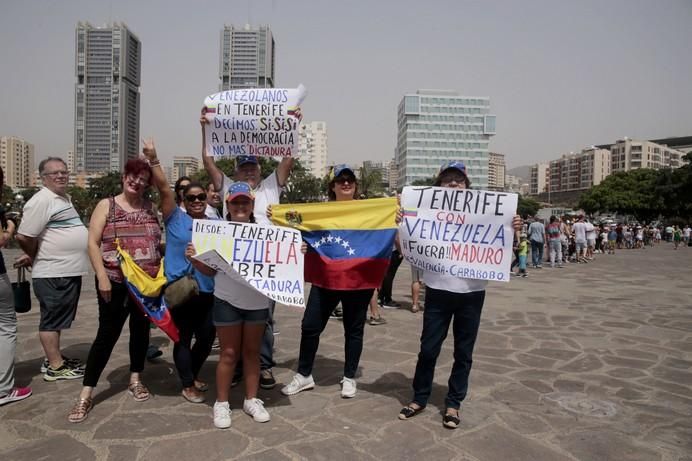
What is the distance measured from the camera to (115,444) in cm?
347

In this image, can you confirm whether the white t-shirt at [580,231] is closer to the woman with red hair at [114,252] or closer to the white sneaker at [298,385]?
the white sneaker at [298,385]

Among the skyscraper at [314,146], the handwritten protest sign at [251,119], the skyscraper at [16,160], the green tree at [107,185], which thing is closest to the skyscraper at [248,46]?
the green tree at [107,185]

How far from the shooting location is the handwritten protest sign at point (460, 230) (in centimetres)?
394

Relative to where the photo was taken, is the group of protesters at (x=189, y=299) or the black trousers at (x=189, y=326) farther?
the black trousers at (x=189, y=326)

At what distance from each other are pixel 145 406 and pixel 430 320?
2537 mm

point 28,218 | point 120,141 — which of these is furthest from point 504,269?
point 120,141

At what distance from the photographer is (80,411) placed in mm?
3863

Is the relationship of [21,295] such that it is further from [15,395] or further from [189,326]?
[189,326]

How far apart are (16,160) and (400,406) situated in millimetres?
219216

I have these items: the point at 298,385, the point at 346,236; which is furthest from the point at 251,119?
the point at 298,385

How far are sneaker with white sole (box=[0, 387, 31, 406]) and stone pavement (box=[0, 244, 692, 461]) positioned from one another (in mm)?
77

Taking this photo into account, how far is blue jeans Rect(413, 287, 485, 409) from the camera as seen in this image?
3.88 metres

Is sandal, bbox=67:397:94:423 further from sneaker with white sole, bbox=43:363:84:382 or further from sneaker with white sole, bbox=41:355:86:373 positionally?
sneaker with white sole, bbox=41:355:86:373

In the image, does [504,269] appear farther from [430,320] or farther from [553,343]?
[553,343]
